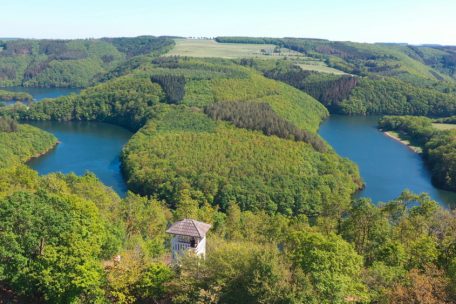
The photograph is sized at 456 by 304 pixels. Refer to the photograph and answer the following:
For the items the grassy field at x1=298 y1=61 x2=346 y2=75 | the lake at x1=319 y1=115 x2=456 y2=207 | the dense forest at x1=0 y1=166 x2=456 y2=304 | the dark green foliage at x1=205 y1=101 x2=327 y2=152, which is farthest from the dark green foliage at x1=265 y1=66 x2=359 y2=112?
the dense forest at x1=0 y1=166 x2=456 y2=304

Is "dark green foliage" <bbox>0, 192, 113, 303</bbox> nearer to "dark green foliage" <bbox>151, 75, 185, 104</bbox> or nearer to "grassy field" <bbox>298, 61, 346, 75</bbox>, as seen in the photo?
"dark green foliage" <bbox>151, 75, 185, 104</bbox>

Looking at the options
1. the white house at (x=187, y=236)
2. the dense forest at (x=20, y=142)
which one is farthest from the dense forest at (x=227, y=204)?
the white house at (x=187, y=236)

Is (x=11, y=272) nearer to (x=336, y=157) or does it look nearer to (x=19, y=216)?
(x=19, y=216)

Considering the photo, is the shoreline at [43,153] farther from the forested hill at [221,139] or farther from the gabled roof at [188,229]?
the gabled roof at [188,229]

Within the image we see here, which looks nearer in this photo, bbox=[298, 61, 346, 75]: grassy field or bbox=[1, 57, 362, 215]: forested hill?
bbox=[1, 57, 362, 215]: forested hill

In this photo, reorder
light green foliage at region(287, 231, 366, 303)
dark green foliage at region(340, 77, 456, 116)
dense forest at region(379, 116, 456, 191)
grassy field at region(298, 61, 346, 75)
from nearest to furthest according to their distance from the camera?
light green foliage at region(287, 231, 366, 303) < dense forest at region(379, 116, 456, 191) < dark green foliage at region(340, 77, 456, 116) < grassy field at region(298, 61, 346, 75)

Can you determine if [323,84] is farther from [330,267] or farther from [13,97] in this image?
[330,267]
